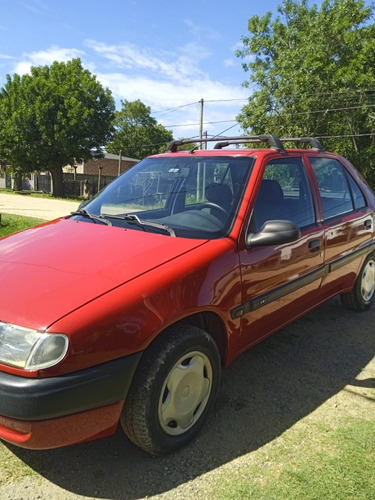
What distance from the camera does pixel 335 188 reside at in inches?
155

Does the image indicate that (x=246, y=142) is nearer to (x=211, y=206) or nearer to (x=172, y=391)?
(x=211, y=206)

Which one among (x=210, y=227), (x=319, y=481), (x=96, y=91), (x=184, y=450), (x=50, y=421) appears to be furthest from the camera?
(x=96, y=91)

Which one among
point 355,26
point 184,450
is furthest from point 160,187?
point 355,26

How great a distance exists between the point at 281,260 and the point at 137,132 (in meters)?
66.4

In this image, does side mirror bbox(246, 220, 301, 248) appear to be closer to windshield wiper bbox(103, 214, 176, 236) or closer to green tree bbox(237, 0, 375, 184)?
windshield wiper bbox(103, 214, 176, 236)

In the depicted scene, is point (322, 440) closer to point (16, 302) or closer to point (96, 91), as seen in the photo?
point (16, 302)

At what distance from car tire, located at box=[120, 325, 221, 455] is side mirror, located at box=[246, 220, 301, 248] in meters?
0.68

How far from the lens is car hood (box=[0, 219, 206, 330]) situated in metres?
1.91

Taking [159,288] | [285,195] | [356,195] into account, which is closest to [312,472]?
[159,288]

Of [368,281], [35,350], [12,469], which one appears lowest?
[12,469]

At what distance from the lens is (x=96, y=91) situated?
2950 cm

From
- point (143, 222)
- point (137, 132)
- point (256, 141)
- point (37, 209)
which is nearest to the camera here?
point (143, 222)

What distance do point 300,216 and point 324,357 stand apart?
1.26 metres

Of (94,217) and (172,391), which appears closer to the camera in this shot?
(172,391)
